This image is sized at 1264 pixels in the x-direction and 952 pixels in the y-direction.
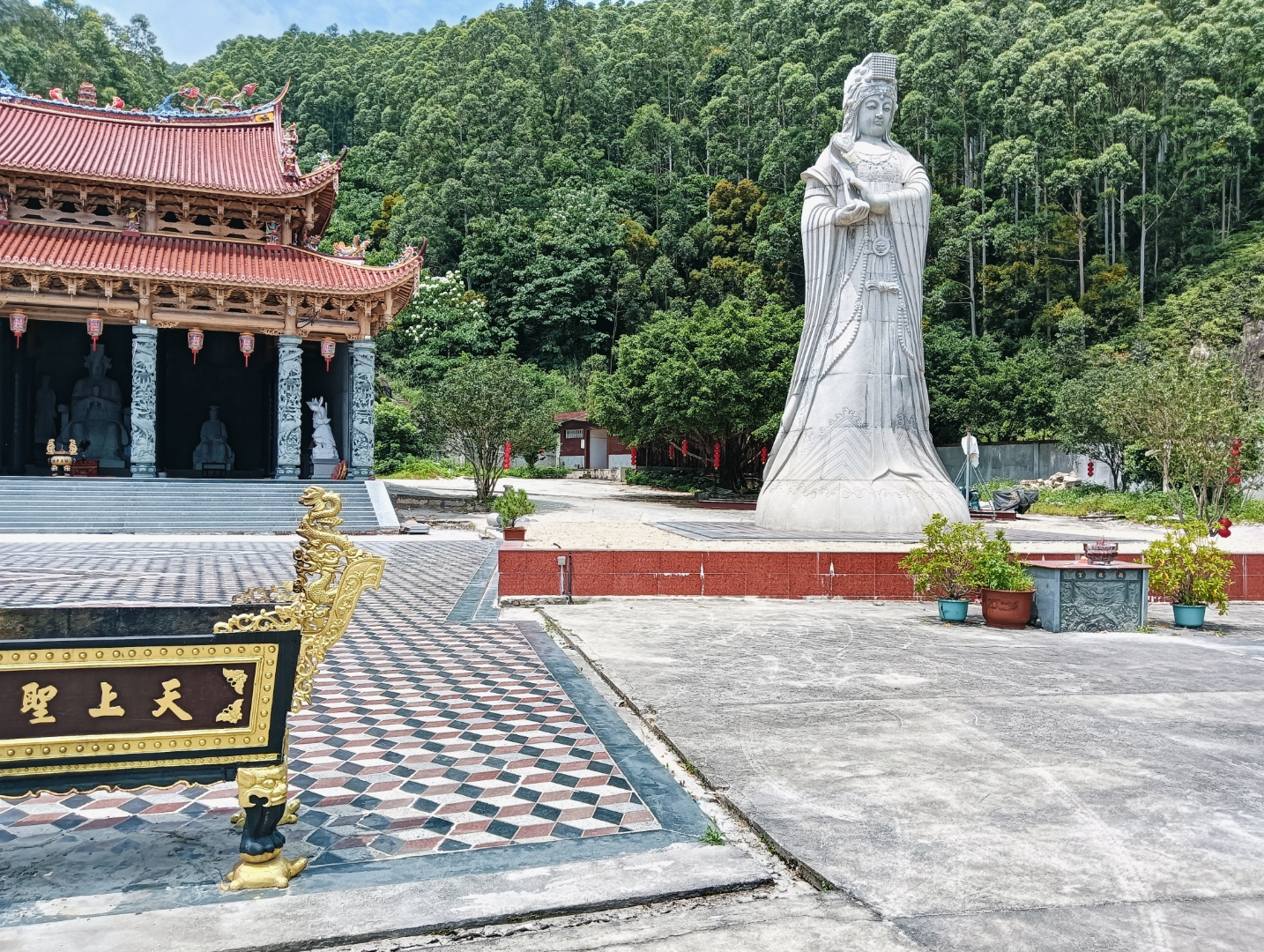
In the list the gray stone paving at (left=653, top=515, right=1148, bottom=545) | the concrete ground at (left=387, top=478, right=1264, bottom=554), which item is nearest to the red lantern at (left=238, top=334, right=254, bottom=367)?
the concrete ground at (left=387, top=478, right=1264, bottom=554)

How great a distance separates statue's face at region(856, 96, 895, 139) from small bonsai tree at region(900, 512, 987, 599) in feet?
30.1

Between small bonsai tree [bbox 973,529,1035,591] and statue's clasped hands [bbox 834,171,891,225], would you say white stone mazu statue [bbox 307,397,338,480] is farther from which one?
small bonsai tree [bbox 973,529,1035,591]

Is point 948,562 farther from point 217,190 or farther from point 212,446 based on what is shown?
point 212,446

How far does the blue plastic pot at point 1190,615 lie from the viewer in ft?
28.3

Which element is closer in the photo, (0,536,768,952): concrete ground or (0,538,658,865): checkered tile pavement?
(0,536,768,952): concrete ground

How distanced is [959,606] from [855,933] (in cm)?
654

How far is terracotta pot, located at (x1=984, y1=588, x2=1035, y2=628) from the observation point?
8570 mm

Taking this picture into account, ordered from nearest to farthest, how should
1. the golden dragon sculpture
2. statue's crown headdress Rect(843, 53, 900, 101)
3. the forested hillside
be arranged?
the golden dragon sculpture → statue's crown headdress Rect(843, 53, 900, 101) → the forested hillside

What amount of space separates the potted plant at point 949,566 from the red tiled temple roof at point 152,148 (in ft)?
59.8

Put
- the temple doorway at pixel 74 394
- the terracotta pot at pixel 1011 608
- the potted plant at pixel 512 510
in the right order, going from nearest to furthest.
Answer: the terracotta pot at pixel 1011 608
the potted plant at pixel 512 510
the temple doorway at pixel 74 394

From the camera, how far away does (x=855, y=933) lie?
107 inches

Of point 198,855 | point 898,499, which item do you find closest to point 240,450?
point 898,499

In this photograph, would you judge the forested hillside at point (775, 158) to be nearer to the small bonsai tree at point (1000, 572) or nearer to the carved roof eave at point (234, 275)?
the carved roof eave at point (234, 275)

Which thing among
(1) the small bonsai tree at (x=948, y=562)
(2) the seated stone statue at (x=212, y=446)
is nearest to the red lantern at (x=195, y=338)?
(2) the seated stone statue at (x=212, y=446)
